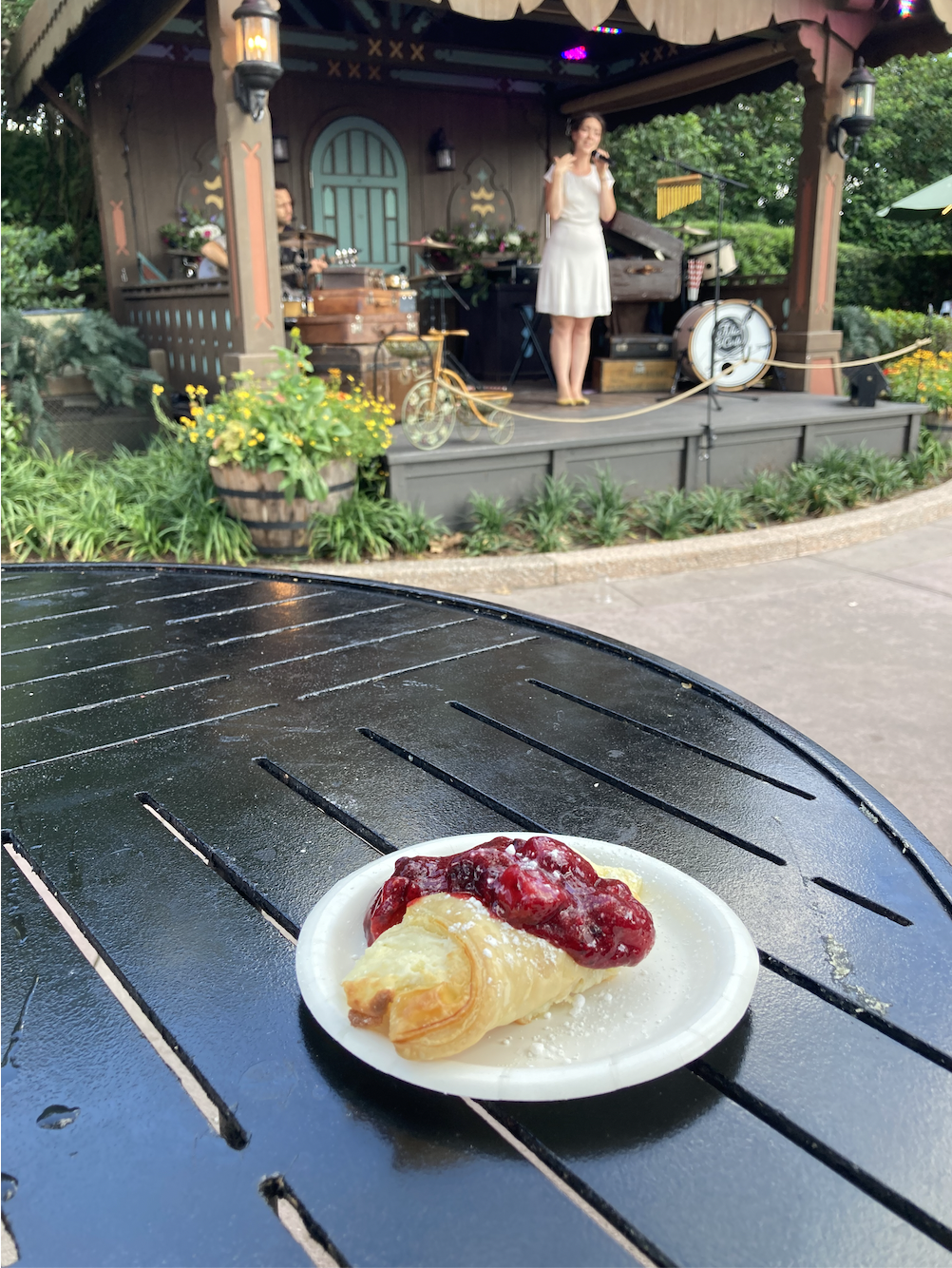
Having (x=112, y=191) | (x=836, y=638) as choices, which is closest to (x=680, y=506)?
(x=836, y=638)

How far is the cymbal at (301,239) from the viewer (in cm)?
731

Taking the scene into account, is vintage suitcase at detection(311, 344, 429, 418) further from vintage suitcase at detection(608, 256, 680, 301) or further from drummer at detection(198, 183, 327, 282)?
vintage suitcase at detection(608, 256, 680, 301)

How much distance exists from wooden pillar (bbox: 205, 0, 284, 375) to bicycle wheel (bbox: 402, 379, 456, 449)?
815mm

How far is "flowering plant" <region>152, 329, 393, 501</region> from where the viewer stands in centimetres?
486

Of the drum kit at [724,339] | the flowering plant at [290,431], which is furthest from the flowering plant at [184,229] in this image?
the drum kit at [724,339]

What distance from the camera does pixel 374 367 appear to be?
6242 mm

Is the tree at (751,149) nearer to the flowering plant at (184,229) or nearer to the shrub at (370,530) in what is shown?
the flowering plant at (184,229)

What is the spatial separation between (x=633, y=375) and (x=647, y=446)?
3032mm

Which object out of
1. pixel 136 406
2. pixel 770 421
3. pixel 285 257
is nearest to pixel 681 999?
pixel 770 421

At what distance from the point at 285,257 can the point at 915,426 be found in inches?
193

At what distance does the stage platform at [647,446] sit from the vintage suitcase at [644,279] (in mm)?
1430

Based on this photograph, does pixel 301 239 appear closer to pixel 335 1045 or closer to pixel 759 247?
pixel 335 1045

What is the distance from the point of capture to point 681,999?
0.85 metres

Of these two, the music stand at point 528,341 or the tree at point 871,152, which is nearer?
the music stand at point 528,341
